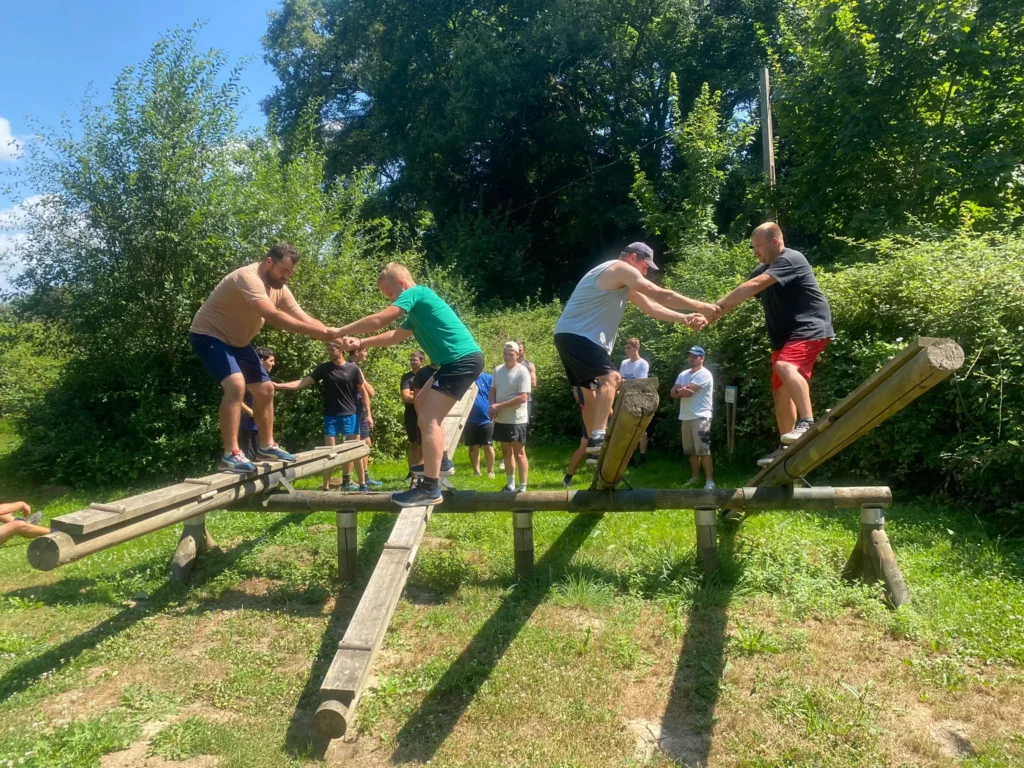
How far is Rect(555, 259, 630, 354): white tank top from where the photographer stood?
4.97 metres

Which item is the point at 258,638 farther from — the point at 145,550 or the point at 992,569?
the point at 992,569

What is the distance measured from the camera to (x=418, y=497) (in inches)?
185

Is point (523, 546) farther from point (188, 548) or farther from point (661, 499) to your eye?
point (188, 548)

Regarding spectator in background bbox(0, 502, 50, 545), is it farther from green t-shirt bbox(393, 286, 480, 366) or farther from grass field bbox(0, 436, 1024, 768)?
green t-shirt bbox(393, 286, 480, 366)

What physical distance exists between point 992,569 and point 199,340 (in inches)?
276

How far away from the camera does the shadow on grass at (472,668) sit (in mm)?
3861

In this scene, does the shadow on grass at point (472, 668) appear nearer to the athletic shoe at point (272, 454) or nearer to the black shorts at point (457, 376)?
the black shorts at point (457, 376)

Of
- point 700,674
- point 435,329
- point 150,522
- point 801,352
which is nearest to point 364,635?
point 150,522

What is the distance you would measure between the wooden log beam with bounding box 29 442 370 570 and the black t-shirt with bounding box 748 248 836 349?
14.6ft

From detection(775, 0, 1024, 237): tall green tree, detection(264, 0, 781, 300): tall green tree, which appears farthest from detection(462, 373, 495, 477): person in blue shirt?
detection(264, 0, 781, 300): tall green tree

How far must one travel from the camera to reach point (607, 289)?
4918 millimetres

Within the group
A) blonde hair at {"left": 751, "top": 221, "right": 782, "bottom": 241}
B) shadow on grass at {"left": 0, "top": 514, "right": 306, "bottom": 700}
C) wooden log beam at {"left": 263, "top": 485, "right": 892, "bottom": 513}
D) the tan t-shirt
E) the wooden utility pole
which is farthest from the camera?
the wooden utility pole

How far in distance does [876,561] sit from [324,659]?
4.41m

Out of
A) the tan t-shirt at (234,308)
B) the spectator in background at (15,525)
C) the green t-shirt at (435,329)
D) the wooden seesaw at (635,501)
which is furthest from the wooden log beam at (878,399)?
the spectator in background at (15,525)
